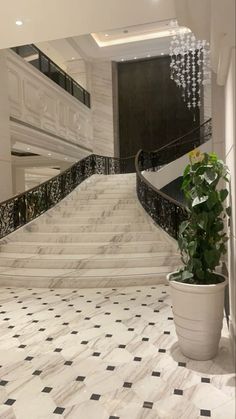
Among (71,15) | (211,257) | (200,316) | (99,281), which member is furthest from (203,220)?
(71,15)

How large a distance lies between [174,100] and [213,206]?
44.0ft

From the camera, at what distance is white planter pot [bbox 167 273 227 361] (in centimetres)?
310

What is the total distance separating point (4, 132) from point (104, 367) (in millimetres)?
6876

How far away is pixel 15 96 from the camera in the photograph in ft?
30.8

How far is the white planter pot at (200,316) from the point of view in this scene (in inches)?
122

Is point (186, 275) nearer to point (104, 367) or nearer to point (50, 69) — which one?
point (104, 367)

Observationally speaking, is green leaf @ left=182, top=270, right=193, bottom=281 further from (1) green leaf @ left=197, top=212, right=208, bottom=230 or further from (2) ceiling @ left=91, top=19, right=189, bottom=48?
(2) ceiling @ left=91, top=19, right=189, bottom=48

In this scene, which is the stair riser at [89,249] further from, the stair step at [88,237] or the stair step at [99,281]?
the stair step at [99,281]

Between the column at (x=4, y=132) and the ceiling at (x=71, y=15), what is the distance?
7.97ft

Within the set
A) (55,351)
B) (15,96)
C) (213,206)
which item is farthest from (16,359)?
(15,96)

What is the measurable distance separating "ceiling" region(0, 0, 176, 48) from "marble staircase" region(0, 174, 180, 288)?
13.1 ft

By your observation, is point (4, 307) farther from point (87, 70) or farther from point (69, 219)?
point (87, 70)

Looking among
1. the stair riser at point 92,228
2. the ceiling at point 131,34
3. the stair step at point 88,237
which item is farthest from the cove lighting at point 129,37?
the stair step at point 88,237

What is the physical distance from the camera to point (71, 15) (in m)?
5.40
